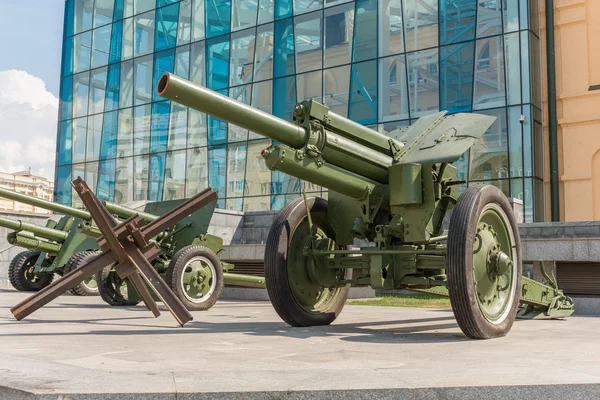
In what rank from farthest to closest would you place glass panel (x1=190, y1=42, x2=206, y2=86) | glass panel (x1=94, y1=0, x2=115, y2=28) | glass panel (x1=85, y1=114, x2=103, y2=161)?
glass panel (x1=94, y1=0, x2=115, y2=28) → glass panel (x1=85, y1=114, x2=103, y2=161) → glass panel (x1=190, y1=42, x2=206, y2=86)

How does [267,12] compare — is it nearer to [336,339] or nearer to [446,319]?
[446,319]

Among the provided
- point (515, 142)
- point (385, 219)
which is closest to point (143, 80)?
point (515, 142)

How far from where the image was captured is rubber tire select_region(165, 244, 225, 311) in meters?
9.38

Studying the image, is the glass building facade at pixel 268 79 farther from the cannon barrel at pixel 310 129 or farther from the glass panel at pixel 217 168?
the cannon barrel at pixel 310 129

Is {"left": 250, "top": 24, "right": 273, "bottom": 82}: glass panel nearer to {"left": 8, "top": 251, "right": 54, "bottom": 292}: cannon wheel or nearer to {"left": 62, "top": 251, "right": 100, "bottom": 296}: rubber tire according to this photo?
{"left": 8, "top": 251, "right": 54, "bottom": 292}: cannon wheel

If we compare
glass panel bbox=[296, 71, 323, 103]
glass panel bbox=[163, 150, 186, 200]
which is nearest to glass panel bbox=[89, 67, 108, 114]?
glass panel bbox=[163, 150, 186, 200]

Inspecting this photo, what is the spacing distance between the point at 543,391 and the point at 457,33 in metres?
19.3

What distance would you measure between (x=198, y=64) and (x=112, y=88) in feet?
17.7

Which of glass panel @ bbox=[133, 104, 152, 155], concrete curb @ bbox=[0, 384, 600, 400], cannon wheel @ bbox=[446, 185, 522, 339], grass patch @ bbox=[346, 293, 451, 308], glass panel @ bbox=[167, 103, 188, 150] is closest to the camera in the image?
concrete curb @ bbox=[0, 384, 600, 400]

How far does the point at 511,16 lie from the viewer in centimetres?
2044

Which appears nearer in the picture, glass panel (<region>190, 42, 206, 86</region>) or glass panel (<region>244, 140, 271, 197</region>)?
glass panel (<region>244, 140, 271, 197</region>)

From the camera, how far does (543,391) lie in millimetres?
3465

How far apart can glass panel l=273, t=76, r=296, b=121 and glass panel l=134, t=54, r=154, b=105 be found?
703 centimetres

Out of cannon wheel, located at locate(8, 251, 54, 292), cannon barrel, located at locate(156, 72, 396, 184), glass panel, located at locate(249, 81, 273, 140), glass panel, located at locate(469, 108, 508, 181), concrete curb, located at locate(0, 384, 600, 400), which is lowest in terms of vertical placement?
concrete curb, located at locate(0, 384, 600, 400)
